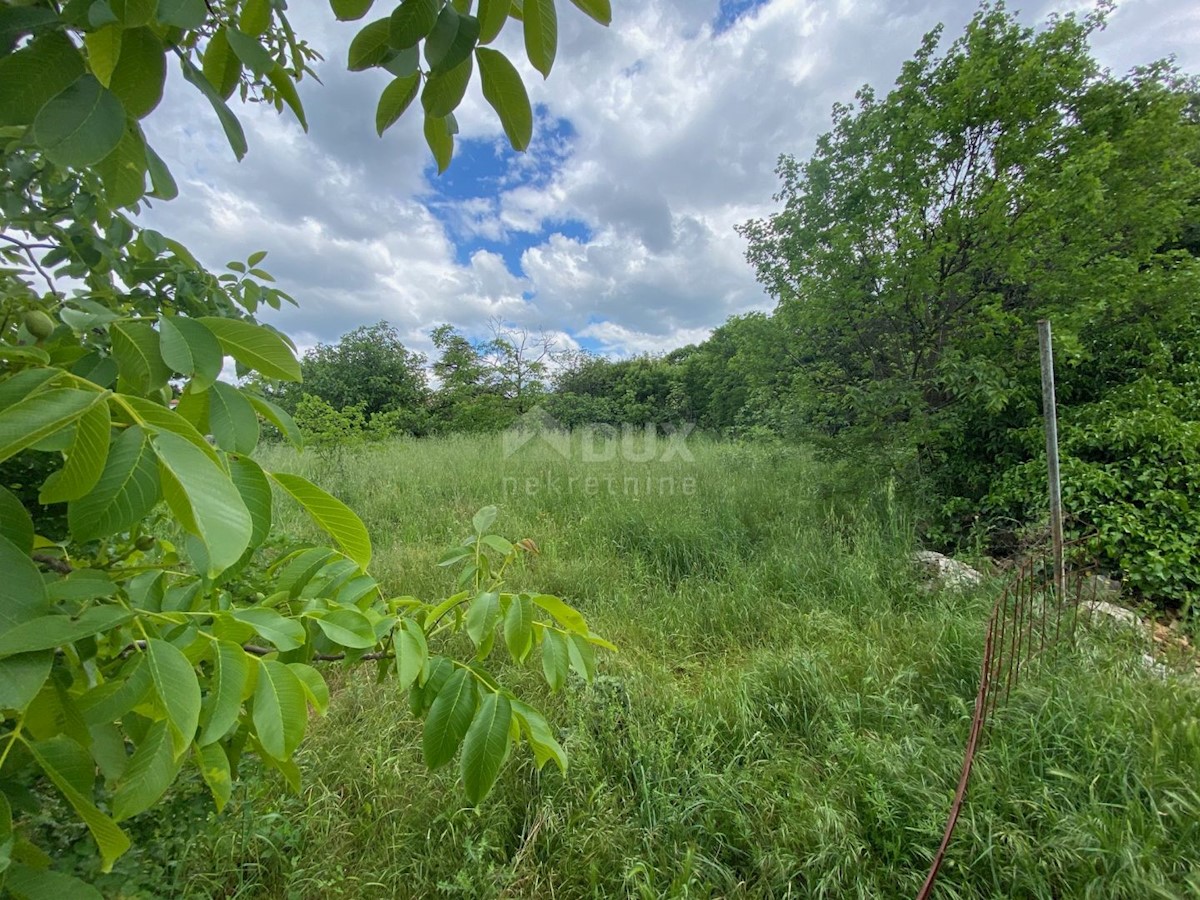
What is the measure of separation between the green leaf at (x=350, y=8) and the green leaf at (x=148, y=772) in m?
0.74

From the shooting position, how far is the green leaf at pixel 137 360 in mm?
459

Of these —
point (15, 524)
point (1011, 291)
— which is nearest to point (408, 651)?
point (15, 524)

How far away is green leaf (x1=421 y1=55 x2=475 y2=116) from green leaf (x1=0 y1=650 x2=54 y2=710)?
25.2 inches

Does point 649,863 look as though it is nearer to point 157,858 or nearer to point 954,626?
point 157,858

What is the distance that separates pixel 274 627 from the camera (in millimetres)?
579

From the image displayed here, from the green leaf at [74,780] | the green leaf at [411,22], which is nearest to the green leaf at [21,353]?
the green leaf at [74,780]

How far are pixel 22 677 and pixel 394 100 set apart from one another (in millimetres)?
700

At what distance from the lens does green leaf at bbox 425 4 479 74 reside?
471 millimetres

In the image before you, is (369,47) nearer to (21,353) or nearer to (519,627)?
(21,353)

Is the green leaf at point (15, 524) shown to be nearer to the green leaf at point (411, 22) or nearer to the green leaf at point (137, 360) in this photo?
the green leaf at point (137, 360)

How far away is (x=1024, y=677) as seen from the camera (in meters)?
1.89

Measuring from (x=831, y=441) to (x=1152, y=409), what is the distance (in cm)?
198

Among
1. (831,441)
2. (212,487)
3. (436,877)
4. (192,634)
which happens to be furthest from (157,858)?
(831,441)

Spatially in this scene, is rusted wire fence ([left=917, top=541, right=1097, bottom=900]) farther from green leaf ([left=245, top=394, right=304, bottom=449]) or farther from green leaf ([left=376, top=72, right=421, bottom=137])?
green leaf ([left=376, top=72, right=421, bottom=137])
